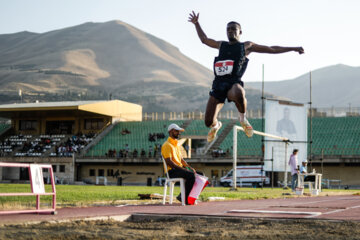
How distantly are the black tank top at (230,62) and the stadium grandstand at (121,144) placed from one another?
32.8 metres

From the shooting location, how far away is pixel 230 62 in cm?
769

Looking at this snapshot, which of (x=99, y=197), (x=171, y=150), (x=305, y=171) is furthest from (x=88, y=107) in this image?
(x=171, y=150)

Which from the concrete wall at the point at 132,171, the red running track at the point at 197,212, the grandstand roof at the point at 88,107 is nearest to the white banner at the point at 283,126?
the red running track at the point at 197,212

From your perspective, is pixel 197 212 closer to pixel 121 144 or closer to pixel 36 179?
pixel 36 179

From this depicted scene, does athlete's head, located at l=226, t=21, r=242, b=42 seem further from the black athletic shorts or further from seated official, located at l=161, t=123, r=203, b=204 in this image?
seated official, located at l=161, t=123, r=203, b=204

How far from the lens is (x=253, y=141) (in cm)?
4853

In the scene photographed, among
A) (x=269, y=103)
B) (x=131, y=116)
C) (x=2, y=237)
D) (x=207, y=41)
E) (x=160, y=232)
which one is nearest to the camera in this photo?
(x=2, y=237)

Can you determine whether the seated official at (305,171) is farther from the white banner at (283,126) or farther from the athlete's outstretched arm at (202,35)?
the athlete's outstretched arm at (202,35)

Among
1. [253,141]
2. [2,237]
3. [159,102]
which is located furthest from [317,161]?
[159,102]

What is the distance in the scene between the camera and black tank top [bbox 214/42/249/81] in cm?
765

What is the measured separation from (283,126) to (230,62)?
16.0 metres

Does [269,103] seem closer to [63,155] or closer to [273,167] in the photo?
[273,167]

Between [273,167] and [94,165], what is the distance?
101 feet

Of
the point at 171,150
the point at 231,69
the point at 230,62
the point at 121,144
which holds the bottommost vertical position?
the point at 171,150
